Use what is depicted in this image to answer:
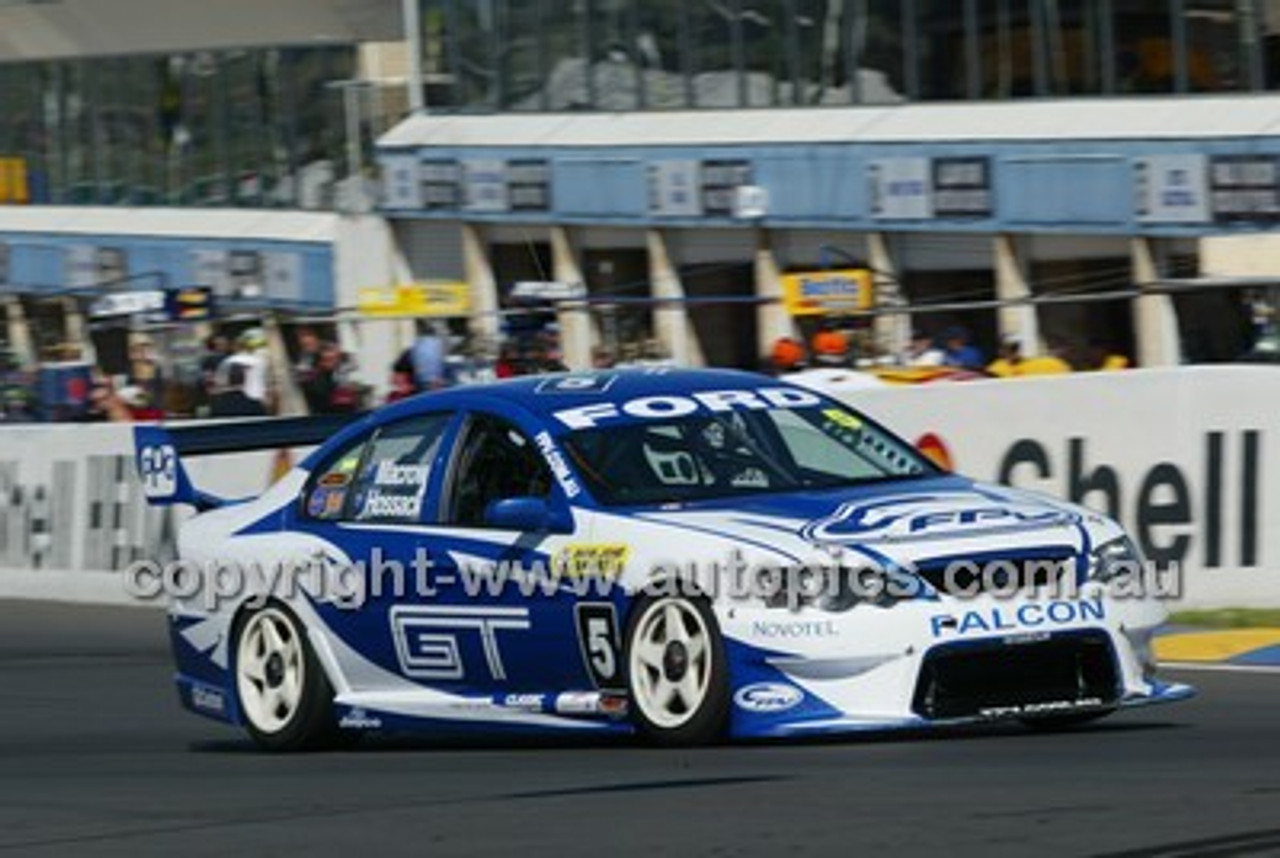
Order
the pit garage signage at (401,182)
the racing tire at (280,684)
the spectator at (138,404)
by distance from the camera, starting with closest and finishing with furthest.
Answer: the racing tire at (280,684) < the spectator at (138,404) < the pit garage signage at (401,182)

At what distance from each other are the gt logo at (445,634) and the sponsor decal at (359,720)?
0.24 meters

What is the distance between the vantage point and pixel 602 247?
1522 inches

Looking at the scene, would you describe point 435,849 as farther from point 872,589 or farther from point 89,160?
point 89,160

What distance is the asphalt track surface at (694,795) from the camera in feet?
25.6

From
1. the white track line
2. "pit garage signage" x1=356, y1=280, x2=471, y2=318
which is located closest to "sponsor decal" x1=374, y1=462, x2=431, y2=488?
the white track line

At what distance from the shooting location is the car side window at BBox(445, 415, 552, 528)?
11.0 metres

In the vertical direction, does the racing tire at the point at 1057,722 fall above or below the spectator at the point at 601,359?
below

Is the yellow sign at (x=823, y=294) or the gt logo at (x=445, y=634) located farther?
the yellow sign at (x=823, y=294)

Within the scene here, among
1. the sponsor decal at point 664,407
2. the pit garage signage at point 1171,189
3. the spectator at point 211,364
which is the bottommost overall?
the spectator at point 211,364

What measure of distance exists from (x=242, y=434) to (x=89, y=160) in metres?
37.5

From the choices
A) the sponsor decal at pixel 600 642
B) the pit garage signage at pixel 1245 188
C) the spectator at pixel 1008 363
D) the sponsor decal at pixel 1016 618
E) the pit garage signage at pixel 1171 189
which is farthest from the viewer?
the pit garage signage at pixel 1171 189

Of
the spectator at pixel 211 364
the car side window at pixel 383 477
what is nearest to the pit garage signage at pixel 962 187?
the spectator at pixel 211 364

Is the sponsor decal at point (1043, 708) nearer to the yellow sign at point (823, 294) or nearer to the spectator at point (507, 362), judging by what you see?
the spectator at point (507, 362)

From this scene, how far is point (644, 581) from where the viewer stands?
1022 centimetres
